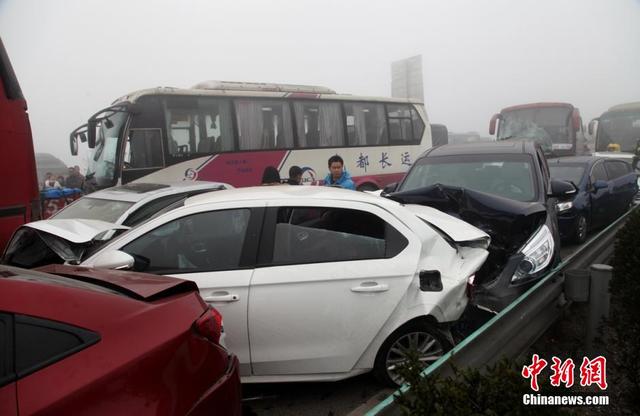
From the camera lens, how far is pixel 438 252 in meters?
3.14

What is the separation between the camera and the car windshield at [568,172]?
806cm

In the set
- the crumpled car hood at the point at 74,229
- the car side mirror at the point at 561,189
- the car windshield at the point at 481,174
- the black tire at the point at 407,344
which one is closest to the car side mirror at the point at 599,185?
the car side mirror at the point at 561,189

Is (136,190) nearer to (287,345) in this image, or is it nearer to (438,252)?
(287,345)

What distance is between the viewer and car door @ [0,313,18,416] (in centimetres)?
135

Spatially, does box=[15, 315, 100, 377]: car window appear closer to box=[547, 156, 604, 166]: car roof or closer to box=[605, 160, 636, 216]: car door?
box=[547, 156, 604, 166]: car roof

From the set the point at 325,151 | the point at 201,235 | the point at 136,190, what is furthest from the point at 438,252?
the point at 325,151

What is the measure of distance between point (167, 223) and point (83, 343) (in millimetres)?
1522

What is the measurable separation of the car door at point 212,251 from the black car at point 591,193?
5.85m

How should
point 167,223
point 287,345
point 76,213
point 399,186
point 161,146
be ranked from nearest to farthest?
point 287,345
point 167,223
point 76,213
point 399,186
point 161,146

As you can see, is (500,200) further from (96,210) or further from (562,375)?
(96,210)

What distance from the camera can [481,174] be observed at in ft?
17.7

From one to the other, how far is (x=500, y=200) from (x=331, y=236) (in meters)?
2.11

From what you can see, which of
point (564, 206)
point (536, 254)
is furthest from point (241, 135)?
point (536, 254)

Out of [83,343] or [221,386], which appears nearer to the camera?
[83,343]
